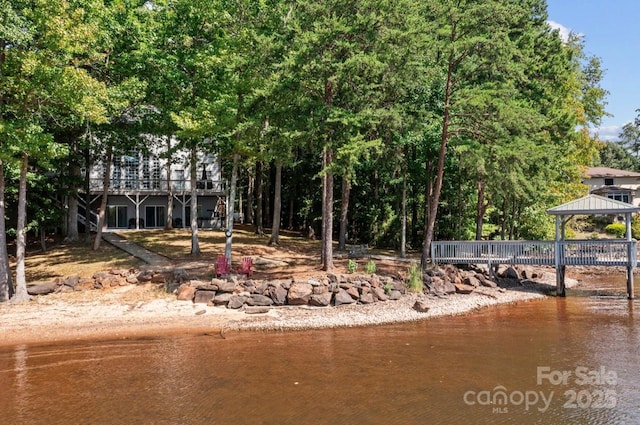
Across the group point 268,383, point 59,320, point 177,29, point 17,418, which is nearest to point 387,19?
point 177,29

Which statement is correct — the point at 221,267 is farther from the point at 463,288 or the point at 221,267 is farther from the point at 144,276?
the point at 463,288

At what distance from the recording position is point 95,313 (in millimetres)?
16156

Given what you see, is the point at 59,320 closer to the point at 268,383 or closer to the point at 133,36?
the point at 268,383

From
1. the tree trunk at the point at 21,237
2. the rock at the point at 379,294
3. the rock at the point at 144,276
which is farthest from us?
the rock at the point at 144,276

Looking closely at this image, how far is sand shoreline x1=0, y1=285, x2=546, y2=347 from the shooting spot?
47.6 ft

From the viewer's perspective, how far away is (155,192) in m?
34.8

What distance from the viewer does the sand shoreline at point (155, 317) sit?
47.6 ft

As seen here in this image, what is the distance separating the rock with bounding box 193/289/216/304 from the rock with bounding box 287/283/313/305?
2.79 metres

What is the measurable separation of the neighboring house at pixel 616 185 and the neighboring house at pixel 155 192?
36.3 m

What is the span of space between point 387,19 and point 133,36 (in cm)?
1152

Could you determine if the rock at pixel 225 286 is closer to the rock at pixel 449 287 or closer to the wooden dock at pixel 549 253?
the rock at pixel 449 287

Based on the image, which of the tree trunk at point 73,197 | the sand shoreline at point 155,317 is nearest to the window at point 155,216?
the tree trunk at point 73,197

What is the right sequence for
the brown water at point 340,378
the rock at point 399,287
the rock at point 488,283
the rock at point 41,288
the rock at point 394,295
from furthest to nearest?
1. the rock at point 488,283
2. the rock at point 399,287
3. the rock at point 394,295
4. the rock at point 41,288
5. the brown water at point 340,378

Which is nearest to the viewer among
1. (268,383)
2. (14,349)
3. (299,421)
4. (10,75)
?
(299,421)
